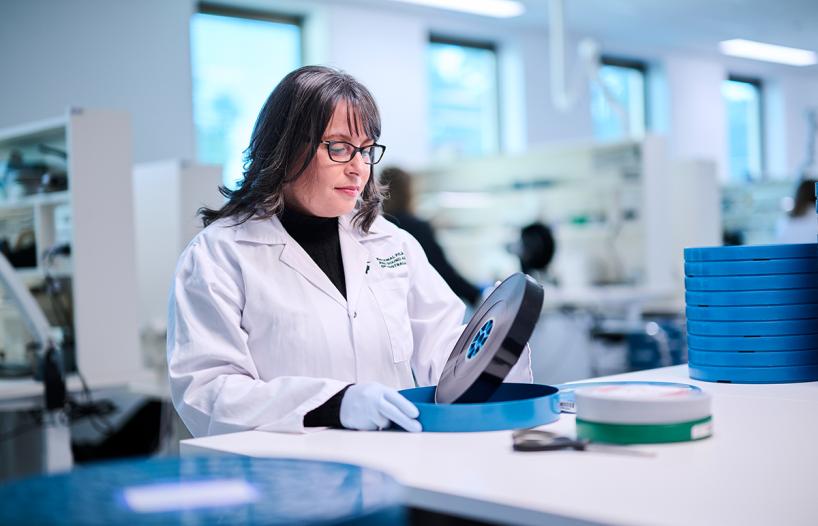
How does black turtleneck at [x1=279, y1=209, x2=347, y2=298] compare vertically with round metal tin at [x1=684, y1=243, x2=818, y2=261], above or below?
above

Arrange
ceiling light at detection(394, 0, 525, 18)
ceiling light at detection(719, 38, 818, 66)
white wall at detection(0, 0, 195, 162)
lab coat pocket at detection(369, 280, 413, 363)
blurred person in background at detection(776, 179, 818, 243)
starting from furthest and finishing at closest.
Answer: ceiling light at detection(719, 38, 818, 66) → ceiling light at detection(394, 0, 525, 18) → white wall at detection(0, 0, 195, 162) → blurred person in background at detection(776, 179, 818, 243) → lab coat pocket at detection(369, 280, 413, 363)

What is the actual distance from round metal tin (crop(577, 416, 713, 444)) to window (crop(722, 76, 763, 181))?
11.0 metres

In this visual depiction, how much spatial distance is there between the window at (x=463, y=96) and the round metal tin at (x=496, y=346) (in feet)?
24.2

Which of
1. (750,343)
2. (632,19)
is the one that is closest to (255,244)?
(750,343)

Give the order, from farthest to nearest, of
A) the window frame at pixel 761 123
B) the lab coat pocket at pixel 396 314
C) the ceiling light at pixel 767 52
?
the window frame at pixel 761 123 → the ceiling light at pixel 767 52 → the lab coat pocket at pixel 396 314

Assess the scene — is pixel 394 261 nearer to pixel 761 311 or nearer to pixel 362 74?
pixel 761 311

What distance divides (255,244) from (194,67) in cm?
600

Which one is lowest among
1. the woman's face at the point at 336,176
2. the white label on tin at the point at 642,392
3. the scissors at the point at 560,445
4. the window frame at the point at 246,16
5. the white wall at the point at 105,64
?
the scissors at the point at 560,445

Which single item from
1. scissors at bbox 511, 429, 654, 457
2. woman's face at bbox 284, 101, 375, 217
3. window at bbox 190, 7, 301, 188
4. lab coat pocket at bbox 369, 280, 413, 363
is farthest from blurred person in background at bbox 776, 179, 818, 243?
scissors at bbox 511, 429, 654, 457

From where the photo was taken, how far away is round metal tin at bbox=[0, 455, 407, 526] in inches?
16.0

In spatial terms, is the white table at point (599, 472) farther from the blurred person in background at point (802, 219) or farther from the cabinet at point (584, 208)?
the cabinet at point (584, 208)

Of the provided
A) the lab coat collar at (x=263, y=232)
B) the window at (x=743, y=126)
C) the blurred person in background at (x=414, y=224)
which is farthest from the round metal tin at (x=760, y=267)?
the window at (x=743, y=126)

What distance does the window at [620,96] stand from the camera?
32.4 ft

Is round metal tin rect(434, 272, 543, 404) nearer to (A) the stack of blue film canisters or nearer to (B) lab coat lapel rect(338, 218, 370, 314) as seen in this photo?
(B) lab coat lapel rect(338, 218, 370, 314)
